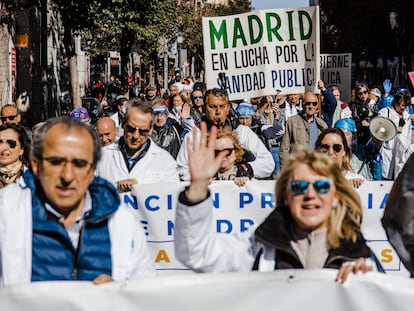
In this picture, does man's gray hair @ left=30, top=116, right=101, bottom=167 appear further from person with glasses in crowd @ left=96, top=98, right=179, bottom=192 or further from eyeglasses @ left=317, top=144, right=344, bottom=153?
eyeglasses @ left=317, top=144, right=344, bottom=153

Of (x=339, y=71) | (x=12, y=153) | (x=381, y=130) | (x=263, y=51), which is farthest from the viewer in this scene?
(x=339, y=71)

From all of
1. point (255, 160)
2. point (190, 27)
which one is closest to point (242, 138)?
point (255, 160)

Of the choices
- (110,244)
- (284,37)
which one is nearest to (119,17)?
(284,37)

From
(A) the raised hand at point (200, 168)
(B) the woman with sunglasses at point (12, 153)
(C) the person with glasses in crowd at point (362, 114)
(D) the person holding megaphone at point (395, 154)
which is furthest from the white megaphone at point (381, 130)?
(A) the raised hand at point (200, 168)

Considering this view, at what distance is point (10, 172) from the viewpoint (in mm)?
6406

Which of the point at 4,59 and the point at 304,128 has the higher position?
the point at 4,59

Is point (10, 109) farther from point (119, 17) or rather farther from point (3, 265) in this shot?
point (119, 17)

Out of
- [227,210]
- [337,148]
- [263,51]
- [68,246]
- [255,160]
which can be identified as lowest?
[227,210]

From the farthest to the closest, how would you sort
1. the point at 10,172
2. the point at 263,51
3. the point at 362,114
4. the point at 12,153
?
the point at 362,114
the point at 263,51
the point at 12,153
the point at 10,172

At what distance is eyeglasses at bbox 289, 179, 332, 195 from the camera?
3602 mm

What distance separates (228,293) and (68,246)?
657mm

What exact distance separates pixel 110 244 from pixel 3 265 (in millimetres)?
424

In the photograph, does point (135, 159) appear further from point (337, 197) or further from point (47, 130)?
point (337, 197)

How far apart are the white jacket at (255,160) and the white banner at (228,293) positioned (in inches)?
156
